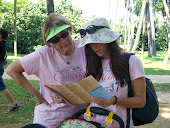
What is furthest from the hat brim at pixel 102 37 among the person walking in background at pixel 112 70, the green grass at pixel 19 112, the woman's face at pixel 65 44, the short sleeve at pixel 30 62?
the green grass at pixel 19 112

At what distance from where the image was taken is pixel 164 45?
148 ft

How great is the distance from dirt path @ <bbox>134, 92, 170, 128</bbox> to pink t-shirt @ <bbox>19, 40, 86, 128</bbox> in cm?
282

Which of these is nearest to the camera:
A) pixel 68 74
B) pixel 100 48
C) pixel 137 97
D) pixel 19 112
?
pixel 137 97

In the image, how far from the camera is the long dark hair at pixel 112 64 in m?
1.94

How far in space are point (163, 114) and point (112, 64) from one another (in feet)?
12.7

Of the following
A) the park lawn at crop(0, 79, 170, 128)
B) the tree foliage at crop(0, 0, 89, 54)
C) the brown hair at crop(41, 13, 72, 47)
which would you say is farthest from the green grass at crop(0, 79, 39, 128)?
the tree foliage at crop(0, 0, 89, 54)

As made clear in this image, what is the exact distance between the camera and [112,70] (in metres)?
1.99

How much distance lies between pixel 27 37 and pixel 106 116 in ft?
83.0

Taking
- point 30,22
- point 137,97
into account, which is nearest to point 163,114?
point 137,97

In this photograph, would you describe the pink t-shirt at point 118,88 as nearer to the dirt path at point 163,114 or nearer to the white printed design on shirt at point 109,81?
the white printed design on shirt at point 109,81

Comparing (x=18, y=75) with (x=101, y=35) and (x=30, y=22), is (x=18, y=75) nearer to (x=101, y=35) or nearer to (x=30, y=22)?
(x=101, y=35)

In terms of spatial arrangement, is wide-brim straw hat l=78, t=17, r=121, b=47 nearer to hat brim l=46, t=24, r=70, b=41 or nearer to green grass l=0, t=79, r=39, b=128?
hat brim l=46, t=24, r=70, b=41

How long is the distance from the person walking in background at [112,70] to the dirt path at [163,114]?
2.91 metres

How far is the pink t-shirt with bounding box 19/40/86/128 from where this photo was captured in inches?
88.4
